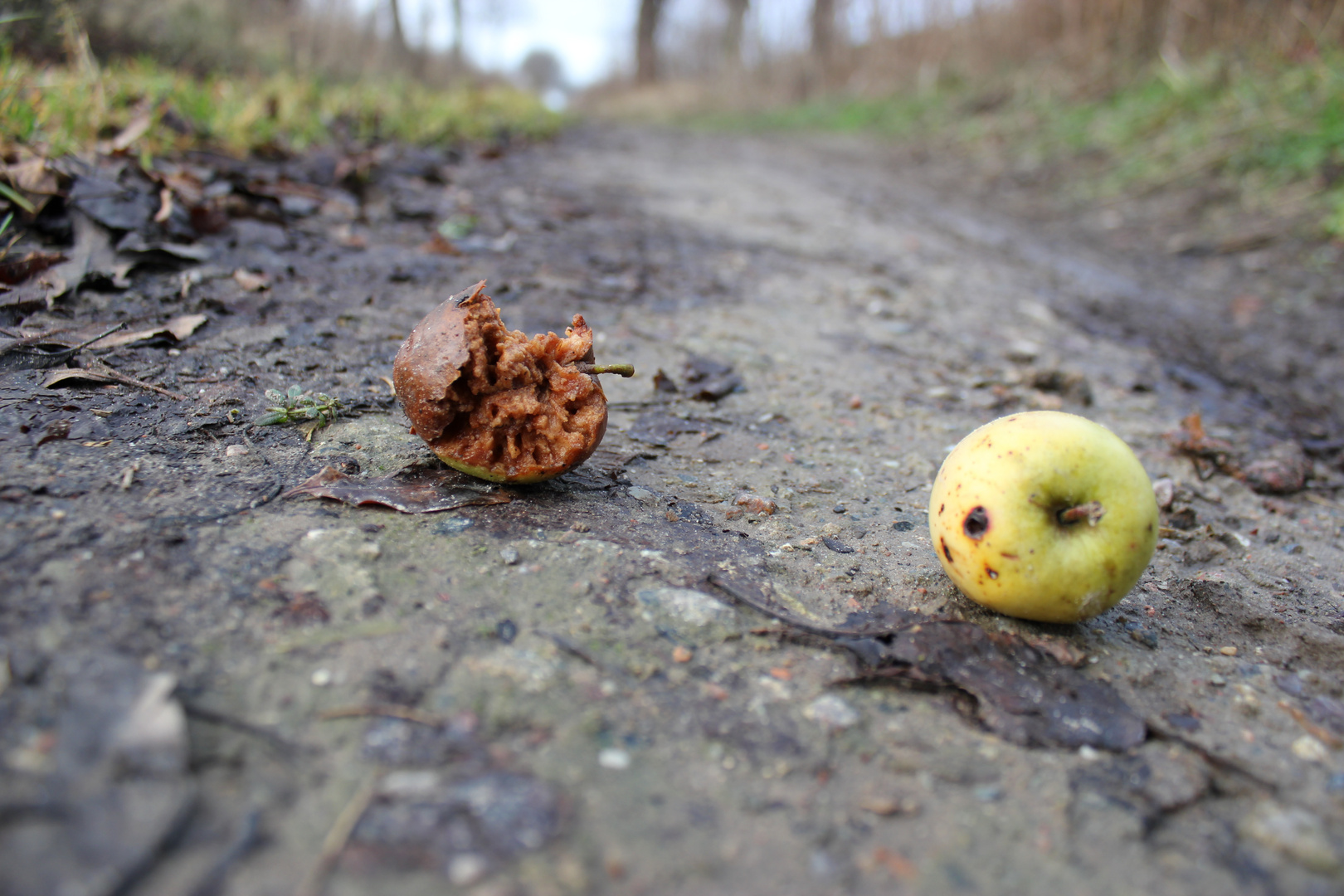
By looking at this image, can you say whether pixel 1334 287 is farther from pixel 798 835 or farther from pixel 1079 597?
pixel 798 835

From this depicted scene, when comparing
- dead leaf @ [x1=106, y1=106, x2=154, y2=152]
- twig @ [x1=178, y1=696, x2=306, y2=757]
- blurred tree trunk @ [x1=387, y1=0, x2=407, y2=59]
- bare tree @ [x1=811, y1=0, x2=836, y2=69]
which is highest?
bare tree @ [x1=811, y1=0, x2=836, y2=69]

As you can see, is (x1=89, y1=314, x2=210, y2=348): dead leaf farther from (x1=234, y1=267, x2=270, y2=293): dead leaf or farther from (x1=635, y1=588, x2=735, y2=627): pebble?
(x1=635, y1=588, x2=735, y2=627): pebble

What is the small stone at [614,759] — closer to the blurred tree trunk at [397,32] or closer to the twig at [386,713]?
the twig at [386,713]

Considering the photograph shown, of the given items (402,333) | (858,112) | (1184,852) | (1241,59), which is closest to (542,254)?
(402,333)

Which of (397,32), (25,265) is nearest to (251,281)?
(25,265)

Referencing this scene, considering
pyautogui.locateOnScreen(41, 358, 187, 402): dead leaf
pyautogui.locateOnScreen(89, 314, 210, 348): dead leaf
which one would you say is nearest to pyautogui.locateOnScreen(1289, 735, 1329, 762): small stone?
pyautogui.locateOnScreen(41, 358, 187, 402): dead leaf

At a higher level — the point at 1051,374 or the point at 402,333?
the point at 402,333
